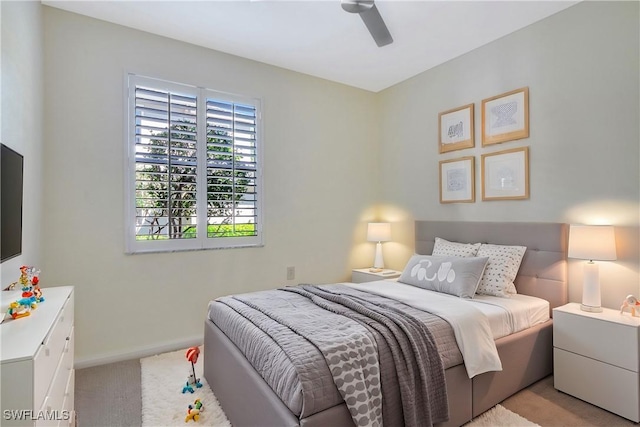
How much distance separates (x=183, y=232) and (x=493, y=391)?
9.00ft

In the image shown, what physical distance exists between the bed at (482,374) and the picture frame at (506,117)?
79 centimetres

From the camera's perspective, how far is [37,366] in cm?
110

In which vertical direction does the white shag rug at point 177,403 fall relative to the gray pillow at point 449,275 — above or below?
below

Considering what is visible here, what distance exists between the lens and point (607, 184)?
2.46 m

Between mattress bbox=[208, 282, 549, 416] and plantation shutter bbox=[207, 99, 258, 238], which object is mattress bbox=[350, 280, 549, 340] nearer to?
mattress bbox=[208, 282, 549, 416]

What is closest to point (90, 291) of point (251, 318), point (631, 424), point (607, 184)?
point (251, 318)

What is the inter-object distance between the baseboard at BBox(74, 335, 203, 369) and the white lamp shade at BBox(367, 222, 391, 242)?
7.13 feet

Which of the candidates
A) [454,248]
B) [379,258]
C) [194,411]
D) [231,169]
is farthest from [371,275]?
[194,411]

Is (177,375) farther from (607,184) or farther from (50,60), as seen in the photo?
(607,184)

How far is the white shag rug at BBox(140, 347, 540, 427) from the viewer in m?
1.99

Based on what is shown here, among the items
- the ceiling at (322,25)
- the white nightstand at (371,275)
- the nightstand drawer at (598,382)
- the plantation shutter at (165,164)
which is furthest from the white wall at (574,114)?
the plantation shutter at (165,164)

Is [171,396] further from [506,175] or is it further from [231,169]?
[506,175]

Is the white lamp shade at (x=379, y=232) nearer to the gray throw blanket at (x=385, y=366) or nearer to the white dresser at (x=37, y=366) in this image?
the gray throw blanket at (x=385, y=366)

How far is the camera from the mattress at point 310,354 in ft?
4.64
